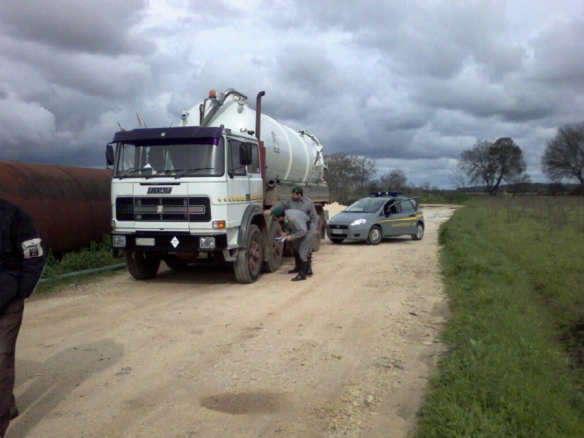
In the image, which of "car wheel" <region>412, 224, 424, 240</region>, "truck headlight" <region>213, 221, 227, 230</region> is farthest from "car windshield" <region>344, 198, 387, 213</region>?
"truck headlight" <region>213, 221, 227, 230</region>

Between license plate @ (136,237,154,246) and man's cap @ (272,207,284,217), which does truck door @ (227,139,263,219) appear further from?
license plate @ (136,237,154,246)

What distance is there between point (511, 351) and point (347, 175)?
Result: 5438 cm

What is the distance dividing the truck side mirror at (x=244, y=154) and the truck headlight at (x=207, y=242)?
5.09ft

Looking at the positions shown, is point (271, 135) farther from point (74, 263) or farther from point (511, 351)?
point (511, 351)

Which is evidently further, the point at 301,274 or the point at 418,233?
the point at 418,233

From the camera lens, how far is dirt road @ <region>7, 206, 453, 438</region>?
4.20m

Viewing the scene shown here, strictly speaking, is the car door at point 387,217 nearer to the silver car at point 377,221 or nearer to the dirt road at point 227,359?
the silver car at point 377,221

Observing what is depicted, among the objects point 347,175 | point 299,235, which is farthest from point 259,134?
point 347,175

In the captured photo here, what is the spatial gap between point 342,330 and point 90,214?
807cm

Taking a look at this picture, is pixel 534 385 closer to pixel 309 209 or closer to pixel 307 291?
pixel 307 291

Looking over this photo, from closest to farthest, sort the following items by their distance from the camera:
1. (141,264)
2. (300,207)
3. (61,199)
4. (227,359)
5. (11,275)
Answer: (11,275), (227,359), (141,264), (300,207), (61,199)

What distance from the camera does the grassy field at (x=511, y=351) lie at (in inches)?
155

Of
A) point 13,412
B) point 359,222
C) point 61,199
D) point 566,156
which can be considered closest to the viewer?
point 13,412

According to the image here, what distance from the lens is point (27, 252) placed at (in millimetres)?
3799
